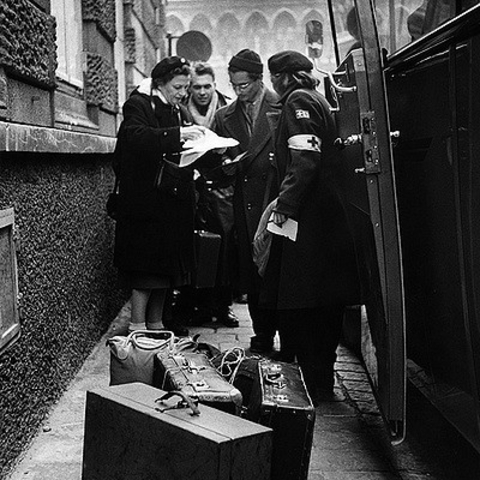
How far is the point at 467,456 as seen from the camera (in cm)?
309

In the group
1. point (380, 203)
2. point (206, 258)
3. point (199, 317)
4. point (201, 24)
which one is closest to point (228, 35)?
point (201, 24)

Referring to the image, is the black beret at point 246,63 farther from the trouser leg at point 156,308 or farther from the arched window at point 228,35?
the arched window at point 228,35

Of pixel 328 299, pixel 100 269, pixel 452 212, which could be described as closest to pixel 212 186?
pixel 100 269

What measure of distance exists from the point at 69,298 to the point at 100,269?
1241mm

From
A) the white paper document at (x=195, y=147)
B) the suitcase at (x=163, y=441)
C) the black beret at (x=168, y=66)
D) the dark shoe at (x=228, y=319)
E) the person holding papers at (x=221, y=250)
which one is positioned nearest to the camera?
the suitcase at (x=163, y=441)

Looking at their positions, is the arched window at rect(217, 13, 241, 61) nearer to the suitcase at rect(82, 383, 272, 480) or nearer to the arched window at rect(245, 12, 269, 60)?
the arched window at rect(245, 12, 269, 60)

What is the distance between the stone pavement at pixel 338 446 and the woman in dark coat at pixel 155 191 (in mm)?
767

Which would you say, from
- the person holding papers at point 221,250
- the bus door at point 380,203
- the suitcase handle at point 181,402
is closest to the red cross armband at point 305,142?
the bus door at point 380,203

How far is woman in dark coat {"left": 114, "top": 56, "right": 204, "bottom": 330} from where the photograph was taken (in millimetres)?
5613

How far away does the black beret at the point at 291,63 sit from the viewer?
16.4 feet

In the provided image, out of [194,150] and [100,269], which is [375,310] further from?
[100,269]

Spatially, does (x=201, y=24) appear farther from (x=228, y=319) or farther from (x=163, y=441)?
(x=163, y=441)

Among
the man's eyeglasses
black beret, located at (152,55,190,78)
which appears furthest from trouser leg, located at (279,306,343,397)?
the man's eyeglasses

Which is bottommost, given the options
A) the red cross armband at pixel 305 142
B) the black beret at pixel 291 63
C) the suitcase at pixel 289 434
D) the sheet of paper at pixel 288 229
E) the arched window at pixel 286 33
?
the suitcase at pixel 289 434
